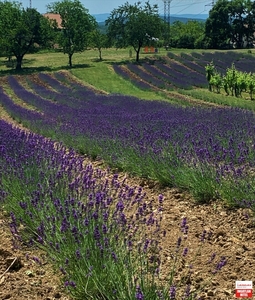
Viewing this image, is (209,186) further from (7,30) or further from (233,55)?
(233,55)

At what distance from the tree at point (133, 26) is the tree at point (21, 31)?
5339 mm

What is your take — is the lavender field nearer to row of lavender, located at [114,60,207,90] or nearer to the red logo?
row of lavender, located at [114,60,207,90]

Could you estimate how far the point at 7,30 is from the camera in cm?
2991

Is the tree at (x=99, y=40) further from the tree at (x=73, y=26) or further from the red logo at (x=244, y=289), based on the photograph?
the red logo at (x=244, y=289)

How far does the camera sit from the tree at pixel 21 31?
97.0ft

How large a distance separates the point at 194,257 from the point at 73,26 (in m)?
31.3

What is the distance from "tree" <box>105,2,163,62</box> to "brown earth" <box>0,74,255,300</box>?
29.6 meters

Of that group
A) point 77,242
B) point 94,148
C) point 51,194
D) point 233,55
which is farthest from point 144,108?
point 233,55

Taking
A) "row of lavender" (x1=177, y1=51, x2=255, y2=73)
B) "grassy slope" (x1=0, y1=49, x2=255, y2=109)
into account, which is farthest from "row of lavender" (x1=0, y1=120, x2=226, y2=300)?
"row of lavender" (x1=177, y1=51, x2=255, y2=73)

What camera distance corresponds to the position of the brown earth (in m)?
3.09

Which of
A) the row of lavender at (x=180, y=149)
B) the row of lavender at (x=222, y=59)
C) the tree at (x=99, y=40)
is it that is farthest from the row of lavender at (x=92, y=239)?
the tree at (x=99, y=40)

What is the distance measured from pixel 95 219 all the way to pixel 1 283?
0.95 meters

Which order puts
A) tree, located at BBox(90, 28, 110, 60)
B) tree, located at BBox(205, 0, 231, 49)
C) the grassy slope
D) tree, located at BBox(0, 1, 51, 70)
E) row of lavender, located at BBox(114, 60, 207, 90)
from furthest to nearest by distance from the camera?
tree, located at BBox(205, 0, 231, 49), tree, located at BBox(90, 28, 110, 60), tree, located at BBox(0, 1, 51, 70), row of lavender, located at BBox(114, 60, 207, 90), the grassy slope

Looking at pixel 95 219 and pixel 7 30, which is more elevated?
pixel 7 30
